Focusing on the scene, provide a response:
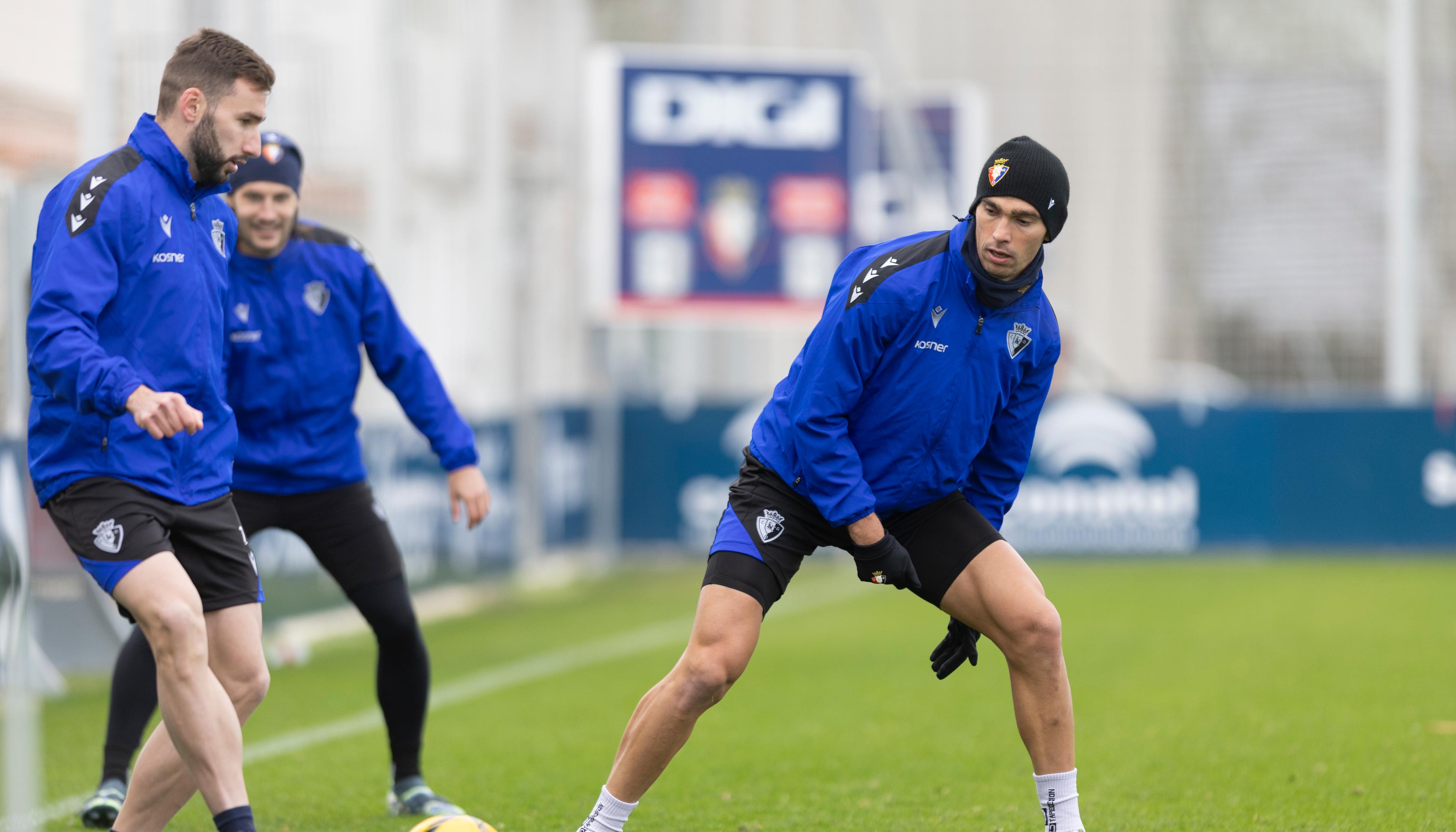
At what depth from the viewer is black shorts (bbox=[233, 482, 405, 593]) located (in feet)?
18.4

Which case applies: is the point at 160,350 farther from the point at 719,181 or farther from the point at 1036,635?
the point at 719,181

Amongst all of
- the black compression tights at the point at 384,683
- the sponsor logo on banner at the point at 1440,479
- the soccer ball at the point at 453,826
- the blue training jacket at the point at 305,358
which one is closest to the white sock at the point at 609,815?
the soccer ball at the point at 453,826

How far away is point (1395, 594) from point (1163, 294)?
11107mm

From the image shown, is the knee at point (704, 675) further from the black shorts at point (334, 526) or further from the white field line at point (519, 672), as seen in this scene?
the white field line at point (519, 672)

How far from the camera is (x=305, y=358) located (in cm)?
563

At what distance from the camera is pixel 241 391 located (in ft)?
18.5

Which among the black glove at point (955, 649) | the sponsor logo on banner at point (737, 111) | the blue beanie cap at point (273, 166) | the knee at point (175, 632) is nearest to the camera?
the knee at point (175, 632)

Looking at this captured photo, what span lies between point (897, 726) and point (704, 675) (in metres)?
3.33

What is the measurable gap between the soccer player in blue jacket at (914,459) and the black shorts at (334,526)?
139 centimetres

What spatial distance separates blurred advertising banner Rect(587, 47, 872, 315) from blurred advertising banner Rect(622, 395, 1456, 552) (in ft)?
7.09

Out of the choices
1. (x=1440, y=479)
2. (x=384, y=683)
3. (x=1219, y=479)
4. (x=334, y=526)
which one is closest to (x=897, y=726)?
(x=384, y=683)

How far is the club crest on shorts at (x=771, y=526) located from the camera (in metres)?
4.61

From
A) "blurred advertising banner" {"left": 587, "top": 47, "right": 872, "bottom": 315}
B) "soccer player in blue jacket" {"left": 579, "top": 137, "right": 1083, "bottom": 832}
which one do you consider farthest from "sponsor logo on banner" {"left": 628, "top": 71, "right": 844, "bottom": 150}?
"soccer player in blue jacket" {"left": 579, "top": 137, "right": 1083, "bottom": 832}

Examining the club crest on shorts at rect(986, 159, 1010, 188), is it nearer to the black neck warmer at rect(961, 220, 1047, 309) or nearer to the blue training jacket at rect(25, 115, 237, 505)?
the black neck warmer at rect(961, 220, 1047, 309)
